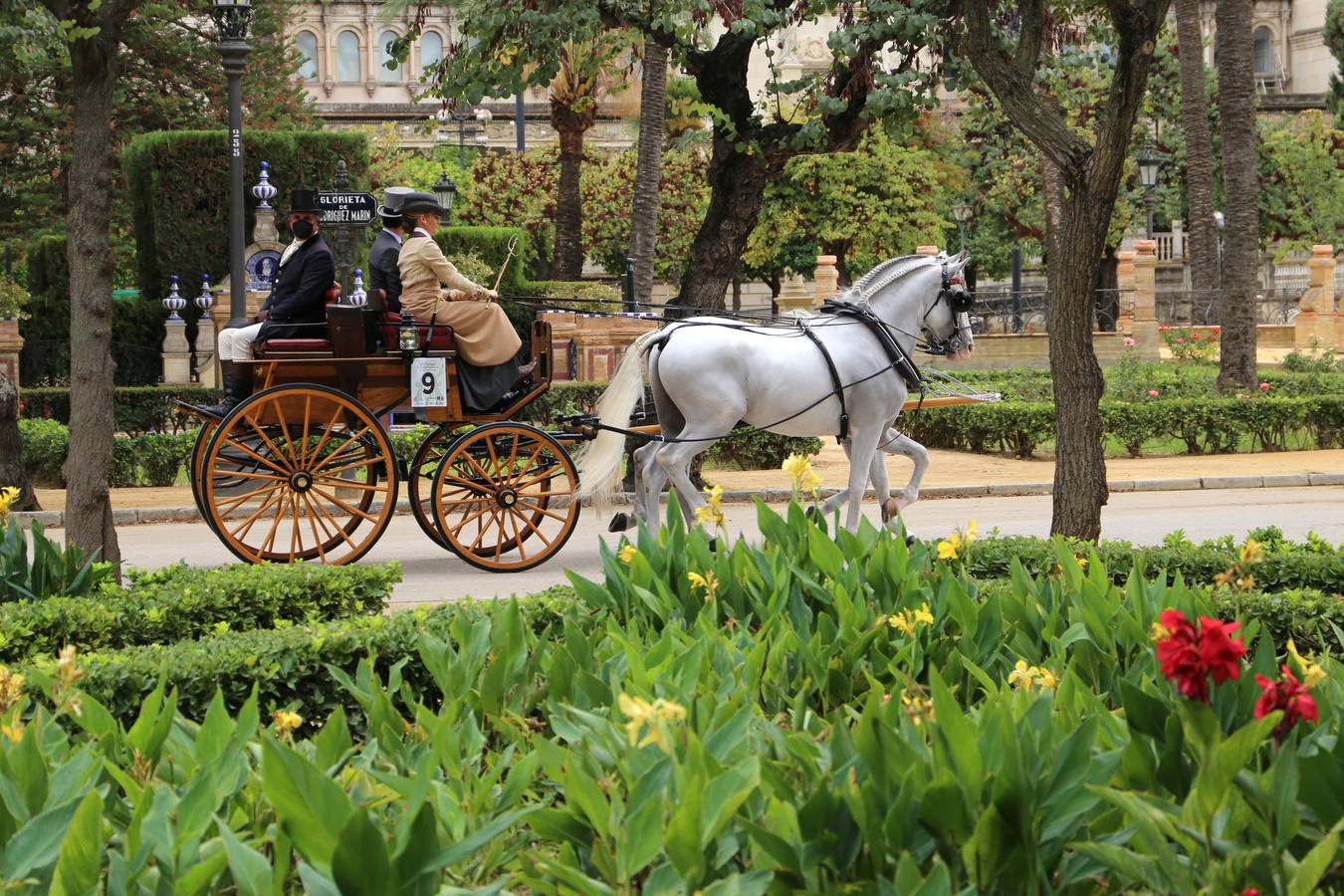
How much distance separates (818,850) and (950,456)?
17.8 meters

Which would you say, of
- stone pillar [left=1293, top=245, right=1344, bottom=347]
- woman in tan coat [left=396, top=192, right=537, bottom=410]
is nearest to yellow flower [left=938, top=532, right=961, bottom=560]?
woman in tan coat [left=396, top=192, right=537, bottom=410]

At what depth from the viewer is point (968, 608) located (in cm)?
563

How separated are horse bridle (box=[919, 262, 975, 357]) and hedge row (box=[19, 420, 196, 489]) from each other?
9.24 metres

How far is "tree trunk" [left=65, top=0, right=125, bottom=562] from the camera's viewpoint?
9383mm

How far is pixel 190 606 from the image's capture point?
7.72m

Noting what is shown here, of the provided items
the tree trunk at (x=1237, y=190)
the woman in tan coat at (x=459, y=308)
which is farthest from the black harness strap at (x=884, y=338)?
the tree trunk at (x=1237, y=190)

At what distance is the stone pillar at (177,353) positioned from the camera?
3008 centimetres

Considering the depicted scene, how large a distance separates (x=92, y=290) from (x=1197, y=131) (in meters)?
23.5

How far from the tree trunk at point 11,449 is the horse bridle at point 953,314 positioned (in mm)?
8635

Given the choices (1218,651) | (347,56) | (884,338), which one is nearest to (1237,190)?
(884,338)

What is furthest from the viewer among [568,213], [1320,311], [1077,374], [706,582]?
[1320,311]

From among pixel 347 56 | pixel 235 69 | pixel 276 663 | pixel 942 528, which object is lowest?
pixel 942 528

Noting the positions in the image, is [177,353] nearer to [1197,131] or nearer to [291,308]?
[1197,131]

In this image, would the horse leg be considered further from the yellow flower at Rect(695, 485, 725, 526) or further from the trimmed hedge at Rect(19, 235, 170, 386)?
the trimmed hedge at Rect(19, 235, 170, 386)
